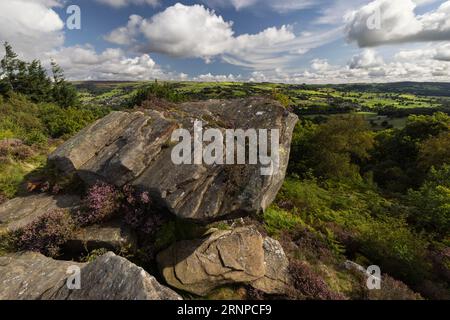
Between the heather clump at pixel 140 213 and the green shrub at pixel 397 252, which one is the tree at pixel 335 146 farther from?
the heather clump at pixel 140 213

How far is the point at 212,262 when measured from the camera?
8.92m

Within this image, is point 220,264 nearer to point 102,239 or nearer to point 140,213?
point 140,213

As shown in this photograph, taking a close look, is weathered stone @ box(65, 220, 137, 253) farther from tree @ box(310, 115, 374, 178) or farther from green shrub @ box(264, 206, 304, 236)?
tree @ box(310, 115, 374, 178)

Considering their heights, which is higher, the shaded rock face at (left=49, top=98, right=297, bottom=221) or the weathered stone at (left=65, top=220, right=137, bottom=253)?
the shaded rock face at (left=49, top=98, right=297, bottom=221)

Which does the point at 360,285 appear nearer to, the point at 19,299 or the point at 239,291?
the point at 239,291

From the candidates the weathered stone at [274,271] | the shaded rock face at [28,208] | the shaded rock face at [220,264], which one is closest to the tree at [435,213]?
the weathered stone at [274,271]

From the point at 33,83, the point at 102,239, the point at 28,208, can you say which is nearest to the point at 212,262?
the point at 102,239

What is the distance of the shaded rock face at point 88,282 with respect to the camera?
6660 millimetres

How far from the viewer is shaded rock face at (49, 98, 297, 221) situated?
853 cm

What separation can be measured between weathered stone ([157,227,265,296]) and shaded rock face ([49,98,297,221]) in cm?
163

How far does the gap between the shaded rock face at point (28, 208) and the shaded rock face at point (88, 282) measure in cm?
174

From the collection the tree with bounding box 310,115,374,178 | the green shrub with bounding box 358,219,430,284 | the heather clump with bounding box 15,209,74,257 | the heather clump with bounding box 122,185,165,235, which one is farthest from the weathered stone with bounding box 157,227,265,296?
the tree with bounding box 310,115,374,178

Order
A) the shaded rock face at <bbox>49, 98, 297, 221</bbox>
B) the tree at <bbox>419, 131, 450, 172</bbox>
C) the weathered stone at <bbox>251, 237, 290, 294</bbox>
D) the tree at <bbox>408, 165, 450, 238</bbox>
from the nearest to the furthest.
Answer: the shaded rock face at <bbox>49, 98, 297, 221</bbox> → the weathered stone at <bbox>251, 237, 290, 294</bbox> → the tree at <bbox>408, 165, 450, 238</bbox> → the tree at <bbox>419, 131, 450, 172</bbox>
